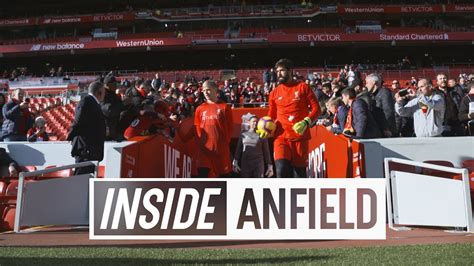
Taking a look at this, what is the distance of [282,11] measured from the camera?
41.6m

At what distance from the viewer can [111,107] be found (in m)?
7.44

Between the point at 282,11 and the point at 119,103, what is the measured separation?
1400 inches

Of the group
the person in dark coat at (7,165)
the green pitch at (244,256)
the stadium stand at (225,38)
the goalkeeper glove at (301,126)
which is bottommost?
the green pitch at (244,256)

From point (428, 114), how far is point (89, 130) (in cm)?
437

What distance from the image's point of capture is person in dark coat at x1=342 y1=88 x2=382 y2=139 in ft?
22.7

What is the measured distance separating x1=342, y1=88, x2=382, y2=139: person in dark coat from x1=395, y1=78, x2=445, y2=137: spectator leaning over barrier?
637mm

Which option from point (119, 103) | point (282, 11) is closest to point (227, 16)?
point (282, 11)

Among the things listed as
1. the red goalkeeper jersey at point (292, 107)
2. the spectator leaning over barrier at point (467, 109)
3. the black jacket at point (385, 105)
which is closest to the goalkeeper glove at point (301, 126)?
the red goalkeeper jersey at point (292, 107)

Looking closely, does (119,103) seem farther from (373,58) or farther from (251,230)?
(373,58)

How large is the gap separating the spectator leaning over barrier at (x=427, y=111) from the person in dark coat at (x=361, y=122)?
2.09 ft

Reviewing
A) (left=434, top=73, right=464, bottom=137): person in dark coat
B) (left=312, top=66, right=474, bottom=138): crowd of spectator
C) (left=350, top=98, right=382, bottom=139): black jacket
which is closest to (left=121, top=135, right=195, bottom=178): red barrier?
(left=312, top=66, right=474, bottom=138): crowd of spectator

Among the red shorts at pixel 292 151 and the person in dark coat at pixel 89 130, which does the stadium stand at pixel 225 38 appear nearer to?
the person in dark coat at pixel 89 130

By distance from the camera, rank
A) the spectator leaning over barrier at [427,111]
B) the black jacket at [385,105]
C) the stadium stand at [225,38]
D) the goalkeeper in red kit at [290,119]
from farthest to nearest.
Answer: the stadium stand at [225,38], the black jacket at [385,105], the spectator leaning over barrier at [427,111], the goalkeeper in red kit at [290,119]

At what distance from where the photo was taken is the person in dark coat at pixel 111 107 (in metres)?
7.44
